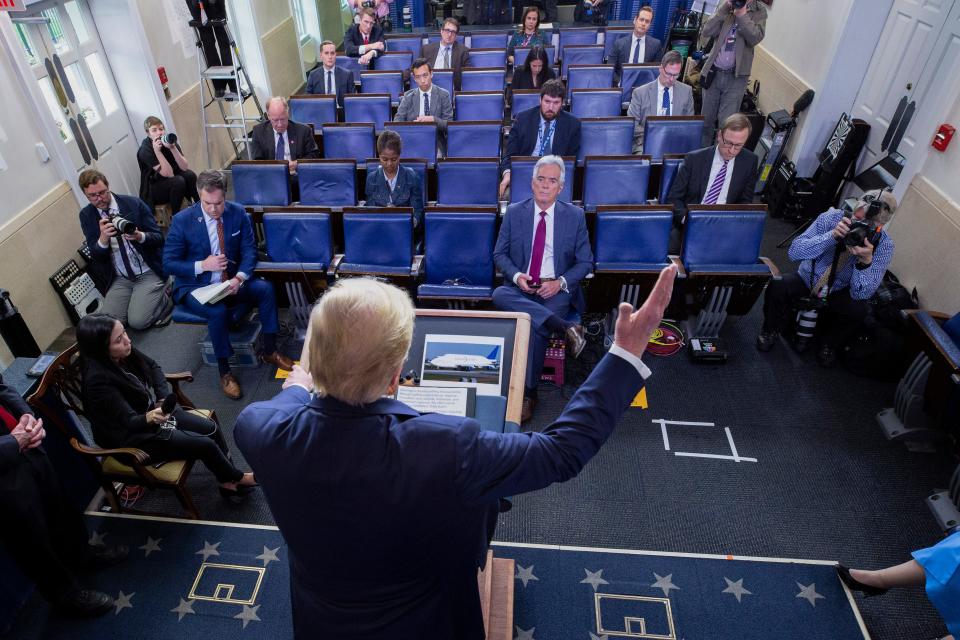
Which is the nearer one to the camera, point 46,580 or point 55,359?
point 46,580

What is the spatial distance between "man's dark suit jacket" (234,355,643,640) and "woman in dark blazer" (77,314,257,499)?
187 cm

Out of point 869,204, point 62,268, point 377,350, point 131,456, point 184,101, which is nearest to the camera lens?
point 377,350

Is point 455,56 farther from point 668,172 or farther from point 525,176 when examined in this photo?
point 668,172

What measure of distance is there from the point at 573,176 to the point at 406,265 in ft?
5.39

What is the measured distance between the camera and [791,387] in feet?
12.6

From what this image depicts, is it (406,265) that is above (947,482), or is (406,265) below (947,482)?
above

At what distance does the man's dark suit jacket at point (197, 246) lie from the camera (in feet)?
12.8

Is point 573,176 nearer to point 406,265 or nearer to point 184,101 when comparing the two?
point 406,265

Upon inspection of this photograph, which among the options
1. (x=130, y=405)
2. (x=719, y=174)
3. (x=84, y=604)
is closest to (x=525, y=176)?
(x=719, y=174)

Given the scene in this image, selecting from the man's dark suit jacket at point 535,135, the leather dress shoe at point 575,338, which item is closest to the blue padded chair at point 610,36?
the man's dark suit jacket at point 535,135

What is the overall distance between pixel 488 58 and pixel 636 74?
184 centimetres

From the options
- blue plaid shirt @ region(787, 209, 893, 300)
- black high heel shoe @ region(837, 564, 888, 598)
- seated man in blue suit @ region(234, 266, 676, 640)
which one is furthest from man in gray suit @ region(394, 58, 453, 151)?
seated man in blue suit @ region(234, 266, 676, 640)

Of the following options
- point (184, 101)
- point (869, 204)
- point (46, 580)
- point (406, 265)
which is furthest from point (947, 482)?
point (184, 101)

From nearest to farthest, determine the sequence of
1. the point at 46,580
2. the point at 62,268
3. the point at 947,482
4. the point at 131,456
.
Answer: the point at 46,580, the point at 131,456, the point at 947,482, the point at 62,268
